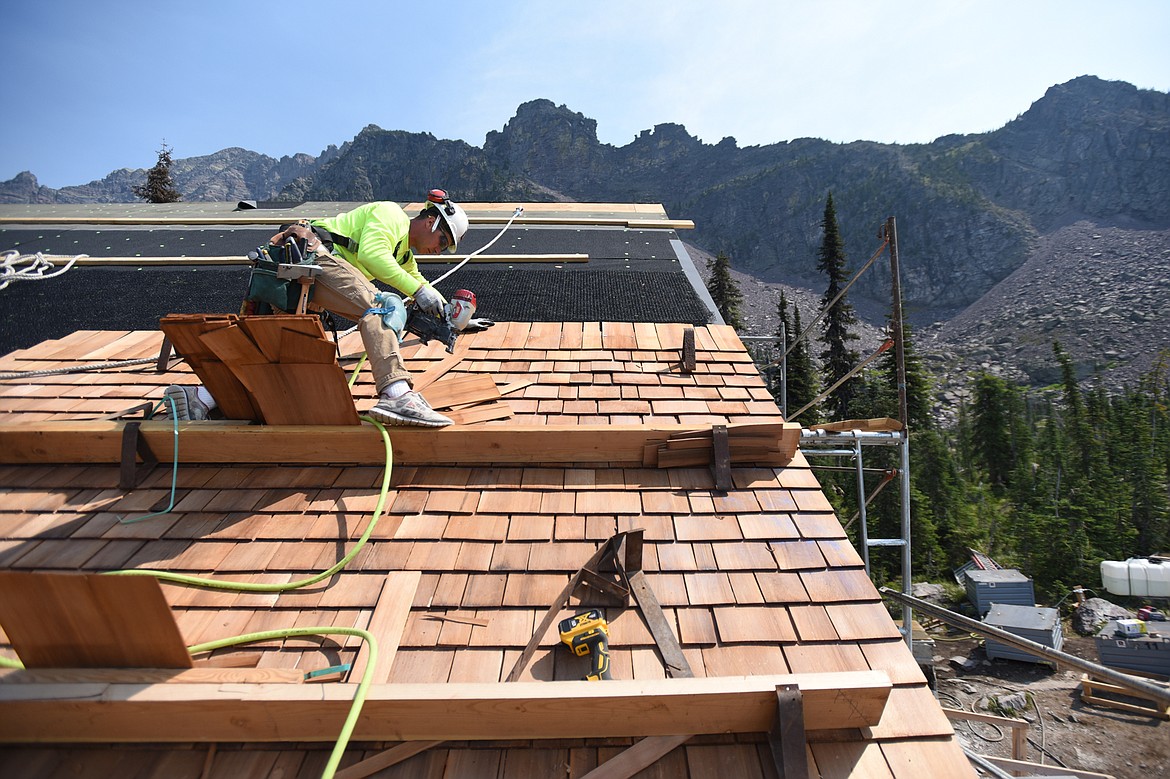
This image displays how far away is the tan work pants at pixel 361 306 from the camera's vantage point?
3.61 metres

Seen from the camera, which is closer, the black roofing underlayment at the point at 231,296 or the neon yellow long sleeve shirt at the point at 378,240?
the neon yellow long sleeve shirt at the point at 378,240

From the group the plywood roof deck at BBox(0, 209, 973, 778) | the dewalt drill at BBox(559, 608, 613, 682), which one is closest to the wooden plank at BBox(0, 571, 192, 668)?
the plywood roof deck at BBox(0, 209, 973, 778)

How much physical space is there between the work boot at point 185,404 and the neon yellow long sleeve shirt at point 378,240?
4.05ft

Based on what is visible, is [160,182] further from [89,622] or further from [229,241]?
[89,622]

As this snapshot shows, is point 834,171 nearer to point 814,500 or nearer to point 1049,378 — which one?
point 1049,378

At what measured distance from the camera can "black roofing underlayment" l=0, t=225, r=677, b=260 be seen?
9147 millimetres

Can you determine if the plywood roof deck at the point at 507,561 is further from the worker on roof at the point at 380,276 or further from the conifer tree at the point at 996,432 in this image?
the conifer tree at the point at 996,432

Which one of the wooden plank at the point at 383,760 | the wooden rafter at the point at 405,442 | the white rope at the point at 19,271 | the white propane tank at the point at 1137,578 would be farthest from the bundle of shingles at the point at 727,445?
the white propane tank at the point at 1137,578

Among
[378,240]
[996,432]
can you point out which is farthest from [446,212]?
[996,432]

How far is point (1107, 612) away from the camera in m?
21.2

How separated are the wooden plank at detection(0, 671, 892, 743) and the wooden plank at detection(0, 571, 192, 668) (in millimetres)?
111

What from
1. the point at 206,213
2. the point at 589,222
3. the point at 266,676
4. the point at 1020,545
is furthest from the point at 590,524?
the point at 1020,545

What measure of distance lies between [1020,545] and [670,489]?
32.7 m

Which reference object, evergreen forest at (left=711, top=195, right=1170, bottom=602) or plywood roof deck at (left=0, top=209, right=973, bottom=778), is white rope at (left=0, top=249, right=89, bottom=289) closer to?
plywood roof deck at (left=0, top=209, right=973, bottom=778)
